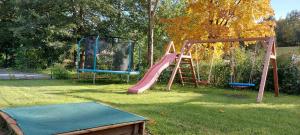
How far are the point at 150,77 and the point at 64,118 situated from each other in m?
6.33

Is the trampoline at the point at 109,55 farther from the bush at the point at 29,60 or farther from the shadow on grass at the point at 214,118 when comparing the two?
the bush at the point at 29,60

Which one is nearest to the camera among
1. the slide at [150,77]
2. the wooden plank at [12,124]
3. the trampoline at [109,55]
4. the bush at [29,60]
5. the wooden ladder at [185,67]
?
the wooden plank at [12,124]

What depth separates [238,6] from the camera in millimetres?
13242

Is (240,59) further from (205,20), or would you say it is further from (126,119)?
(126,119)

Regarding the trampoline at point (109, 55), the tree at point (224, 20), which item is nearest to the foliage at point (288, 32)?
the tree at point (224, 20)

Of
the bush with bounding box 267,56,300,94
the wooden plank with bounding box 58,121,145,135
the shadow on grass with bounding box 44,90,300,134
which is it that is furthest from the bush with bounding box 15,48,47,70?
the wooden plank with bounding box 58,121,145,135

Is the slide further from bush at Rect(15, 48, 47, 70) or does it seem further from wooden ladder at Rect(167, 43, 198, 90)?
bush at Rect(15, 48, 47, 70)

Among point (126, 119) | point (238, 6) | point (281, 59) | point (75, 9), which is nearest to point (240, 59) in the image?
point (281, 59)

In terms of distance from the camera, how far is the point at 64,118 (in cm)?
369

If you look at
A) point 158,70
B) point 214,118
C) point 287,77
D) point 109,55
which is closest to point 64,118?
point 214,118

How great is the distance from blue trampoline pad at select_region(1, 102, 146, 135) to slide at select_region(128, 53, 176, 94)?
179 inches

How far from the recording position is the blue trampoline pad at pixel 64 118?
3.28 metres

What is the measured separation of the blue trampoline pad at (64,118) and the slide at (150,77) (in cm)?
455

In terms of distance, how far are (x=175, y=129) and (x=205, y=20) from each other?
10.3 metres
